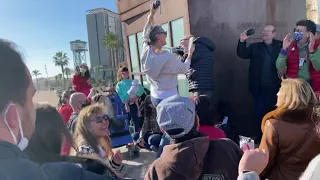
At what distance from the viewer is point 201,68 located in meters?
4.94

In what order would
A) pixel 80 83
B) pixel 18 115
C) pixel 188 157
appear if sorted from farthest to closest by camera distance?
pixel 80 83, pixel 188 157, pixel 18 115

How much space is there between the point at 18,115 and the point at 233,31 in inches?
212

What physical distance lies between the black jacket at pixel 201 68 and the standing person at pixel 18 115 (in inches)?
151

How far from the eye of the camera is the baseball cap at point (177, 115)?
203 cm

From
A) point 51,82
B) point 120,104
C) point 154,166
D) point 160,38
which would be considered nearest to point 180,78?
point 120,104

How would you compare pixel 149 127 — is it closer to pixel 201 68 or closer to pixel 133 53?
pixel 201 68

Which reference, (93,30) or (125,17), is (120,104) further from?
(93,30)

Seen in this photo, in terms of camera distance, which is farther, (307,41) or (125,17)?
(125,17)

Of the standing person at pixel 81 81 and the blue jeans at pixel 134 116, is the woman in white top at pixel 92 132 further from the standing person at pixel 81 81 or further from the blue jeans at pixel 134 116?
the standing person at pixel 81 81

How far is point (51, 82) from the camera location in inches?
2355

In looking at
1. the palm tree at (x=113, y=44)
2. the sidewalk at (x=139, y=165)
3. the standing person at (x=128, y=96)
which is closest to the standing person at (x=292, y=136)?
the sidewalk at (x=139, y=165)

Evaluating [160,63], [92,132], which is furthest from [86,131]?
[160,63]

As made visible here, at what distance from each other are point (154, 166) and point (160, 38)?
99.3 inches

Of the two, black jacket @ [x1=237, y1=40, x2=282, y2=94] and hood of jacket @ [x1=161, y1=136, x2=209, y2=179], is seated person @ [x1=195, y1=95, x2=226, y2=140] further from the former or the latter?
black jacket @ [x1=237, y1=40, x2=282, y2=94]
